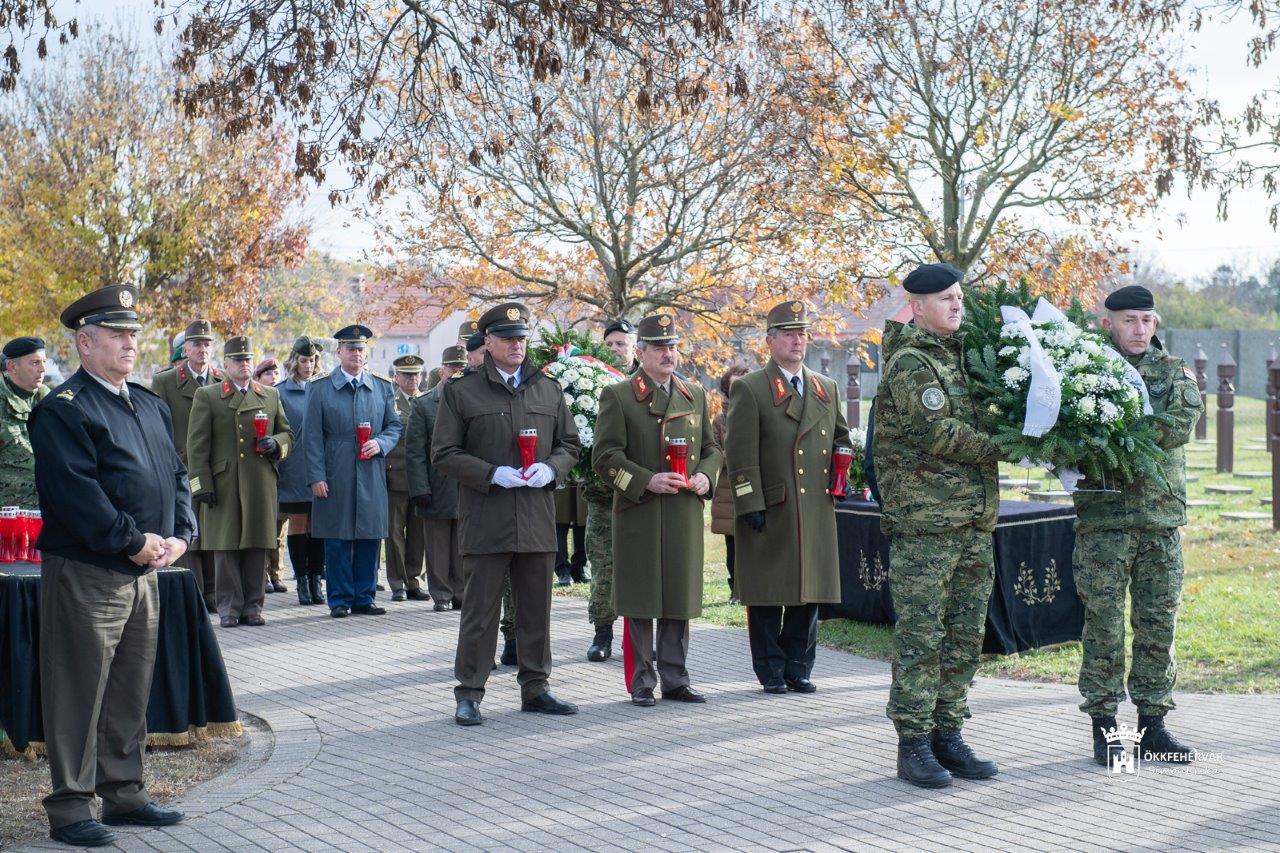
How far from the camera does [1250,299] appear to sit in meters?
85.4

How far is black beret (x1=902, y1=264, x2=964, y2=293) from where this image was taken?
639cm

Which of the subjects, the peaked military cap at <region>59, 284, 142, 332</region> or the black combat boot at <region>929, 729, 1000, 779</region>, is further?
the black combat boot at <region>929, 729, 1000, 779</region>

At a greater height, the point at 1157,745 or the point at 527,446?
the point at 527,446

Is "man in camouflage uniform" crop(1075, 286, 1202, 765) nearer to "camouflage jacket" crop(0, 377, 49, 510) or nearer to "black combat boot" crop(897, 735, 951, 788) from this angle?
"black combat boot" crop(897, 735, 951, 788)

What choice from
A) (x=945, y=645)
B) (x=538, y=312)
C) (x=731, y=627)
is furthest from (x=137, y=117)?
(x=945, y=645)

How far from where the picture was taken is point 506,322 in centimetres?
804

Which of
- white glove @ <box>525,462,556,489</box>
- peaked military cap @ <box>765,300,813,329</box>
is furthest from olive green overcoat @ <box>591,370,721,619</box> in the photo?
peaked military cap @ <box>765,300,813,329</box>

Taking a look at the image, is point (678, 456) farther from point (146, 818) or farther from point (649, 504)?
A: point (146, 818)

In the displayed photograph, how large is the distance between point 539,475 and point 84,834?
10.2ft

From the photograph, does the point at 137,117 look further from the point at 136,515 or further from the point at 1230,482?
the point at 136,515

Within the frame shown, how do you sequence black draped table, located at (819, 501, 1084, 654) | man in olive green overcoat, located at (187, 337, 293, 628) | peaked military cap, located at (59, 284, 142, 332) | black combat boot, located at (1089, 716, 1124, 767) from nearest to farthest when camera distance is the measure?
peaked military cap, located at (59, 284, 142, 332), black combat boot, located at (1089, 716, 1124, 767), black draped table, located at (819, 501, 1084, 654), man in olive green overcoat, located at (187, 337, 293, 628)

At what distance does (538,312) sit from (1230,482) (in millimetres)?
13388

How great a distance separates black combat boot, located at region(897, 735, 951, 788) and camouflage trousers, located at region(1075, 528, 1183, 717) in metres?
0.90

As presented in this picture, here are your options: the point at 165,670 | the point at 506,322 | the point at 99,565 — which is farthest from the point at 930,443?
the point at 165,670
